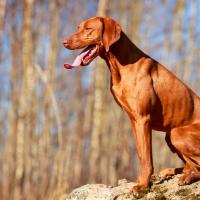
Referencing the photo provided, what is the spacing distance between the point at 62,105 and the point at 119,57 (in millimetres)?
30039

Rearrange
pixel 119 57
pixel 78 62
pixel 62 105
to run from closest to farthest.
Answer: pixel 78 62
pixel 119 57
pixel 62 105

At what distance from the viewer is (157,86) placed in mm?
5367

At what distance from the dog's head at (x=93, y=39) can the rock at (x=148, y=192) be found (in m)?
1.37

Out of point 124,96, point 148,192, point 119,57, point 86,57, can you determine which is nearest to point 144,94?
point 124,96

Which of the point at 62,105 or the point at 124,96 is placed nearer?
the point at 124,96

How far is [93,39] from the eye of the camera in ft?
17.1

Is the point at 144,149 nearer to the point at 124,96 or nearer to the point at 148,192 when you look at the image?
the point at 148,192

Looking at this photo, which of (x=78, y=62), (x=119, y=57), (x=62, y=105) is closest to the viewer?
(x=78, y=62)

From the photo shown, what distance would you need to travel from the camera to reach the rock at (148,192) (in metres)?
5.15

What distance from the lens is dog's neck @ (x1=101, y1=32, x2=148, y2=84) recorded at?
17.5ft

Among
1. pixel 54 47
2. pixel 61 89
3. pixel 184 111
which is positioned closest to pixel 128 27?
pixel 54 47

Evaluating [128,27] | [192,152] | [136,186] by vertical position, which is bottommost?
[136,186]

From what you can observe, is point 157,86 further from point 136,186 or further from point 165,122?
point 136,186

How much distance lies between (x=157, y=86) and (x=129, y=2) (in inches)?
864
